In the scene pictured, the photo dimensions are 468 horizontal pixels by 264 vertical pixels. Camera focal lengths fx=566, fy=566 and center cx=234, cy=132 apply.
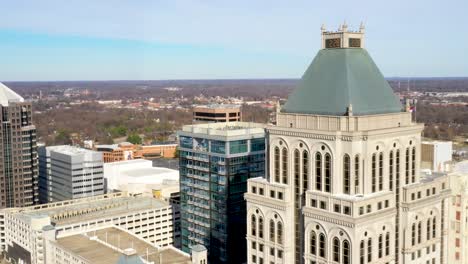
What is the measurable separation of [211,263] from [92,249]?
24.8 m

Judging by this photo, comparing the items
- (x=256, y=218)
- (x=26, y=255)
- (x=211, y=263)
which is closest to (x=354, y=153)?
(x=256, y=218)

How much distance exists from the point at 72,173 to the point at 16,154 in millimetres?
14692

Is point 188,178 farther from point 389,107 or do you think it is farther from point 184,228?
point 389,107

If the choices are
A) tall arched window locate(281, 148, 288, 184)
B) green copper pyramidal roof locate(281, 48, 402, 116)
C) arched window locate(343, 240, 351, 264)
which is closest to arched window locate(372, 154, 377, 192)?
green copper pyramidal roof locate(281, 48, 402, 116)

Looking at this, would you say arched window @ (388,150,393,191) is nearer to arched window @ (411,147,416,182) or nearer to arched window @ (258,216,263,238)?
arched window @ (411,147,416,182)

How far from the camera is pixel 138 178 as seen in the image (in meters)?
160

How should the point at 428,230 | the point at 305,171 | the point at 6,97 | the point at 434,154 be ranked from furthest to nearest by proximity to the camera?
the point at 6,97, the point at 434,154, the point at 428,230, the point at 305,171

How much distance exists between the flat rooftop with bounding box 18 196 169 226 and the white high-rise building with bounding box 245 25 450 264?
59909 millimetres

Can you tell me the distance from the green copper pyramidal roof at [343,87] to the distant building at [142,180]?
80.7m

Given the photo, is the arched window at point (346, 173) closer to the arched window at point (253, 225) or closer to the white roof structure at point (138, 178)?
the arched window at point (253, 225)

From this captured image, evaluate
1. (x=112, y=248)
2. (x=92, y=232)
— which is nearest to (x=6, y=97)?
Answer: (x=92, y=232)

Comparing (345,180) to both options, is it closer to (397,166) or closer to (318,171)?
(318,171)

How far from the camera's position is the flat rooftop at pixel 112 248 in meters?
84.2

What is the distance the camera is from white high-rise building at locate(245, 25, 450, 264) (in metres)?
52.1
